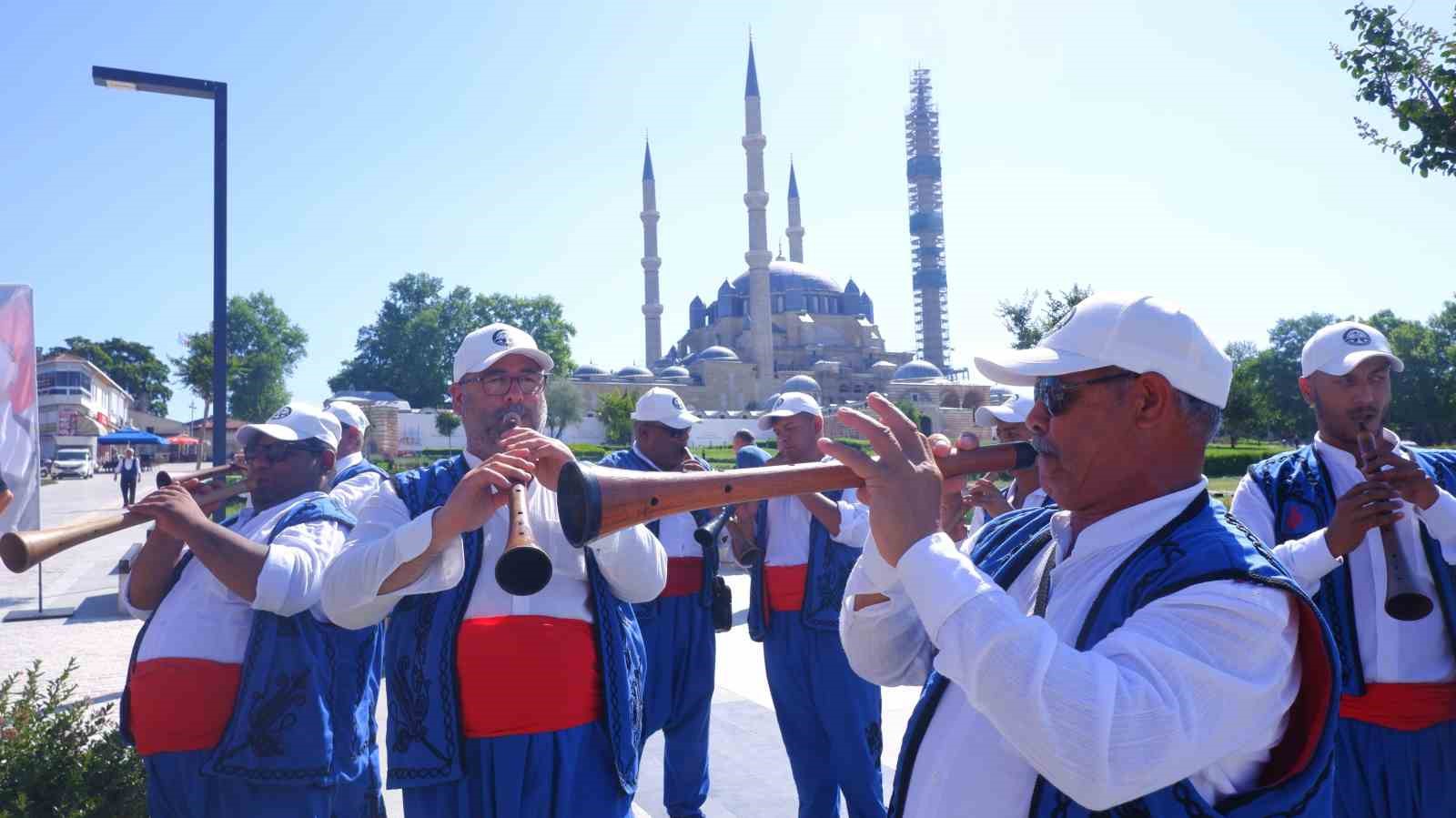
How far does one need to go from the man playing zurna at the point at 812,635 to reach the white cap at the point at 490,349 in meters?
1.35

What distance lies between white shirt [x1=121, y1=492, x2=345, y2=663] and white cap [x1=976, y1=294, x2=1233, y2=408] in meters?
2.12

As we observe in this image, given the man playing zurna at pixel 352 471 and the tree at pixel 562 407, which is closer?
the man playing zurna at pixel 352 471

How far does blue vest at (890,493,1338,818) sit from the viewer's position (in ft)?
4.76

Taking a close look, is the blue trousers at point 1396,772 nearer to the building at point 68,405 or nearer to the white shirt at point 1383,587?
the white shirt at point 1383,587

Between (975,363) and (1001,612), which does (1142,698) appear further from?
(975,363)

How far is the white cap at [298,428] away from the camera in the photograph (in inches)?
131

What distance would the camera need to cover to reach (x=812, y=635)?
4.61 m

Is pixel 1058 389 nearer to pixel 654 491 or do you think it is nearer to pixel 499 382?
pixel 654 491

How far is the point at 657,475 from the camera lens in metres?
1.85

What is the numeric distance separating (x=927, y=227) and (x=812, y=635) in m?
84.4

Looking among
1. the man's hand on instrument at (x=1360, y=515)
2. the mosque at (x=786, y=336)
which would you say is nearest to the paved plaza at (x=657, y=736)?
the man's hand on instrument at (x=1360, y=515)

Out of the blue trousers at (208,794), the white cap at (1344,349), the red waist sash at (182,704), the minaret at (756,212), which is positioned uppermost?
the minaret at (756,212)

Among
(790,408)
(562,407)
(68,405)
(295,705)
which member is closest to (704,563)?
(790,408)

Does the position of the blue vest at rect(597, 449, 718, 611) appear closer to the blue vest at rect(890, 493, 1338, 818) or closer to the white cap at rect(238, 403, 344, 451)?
the white cap at rect(238, 403, 344, 451)
